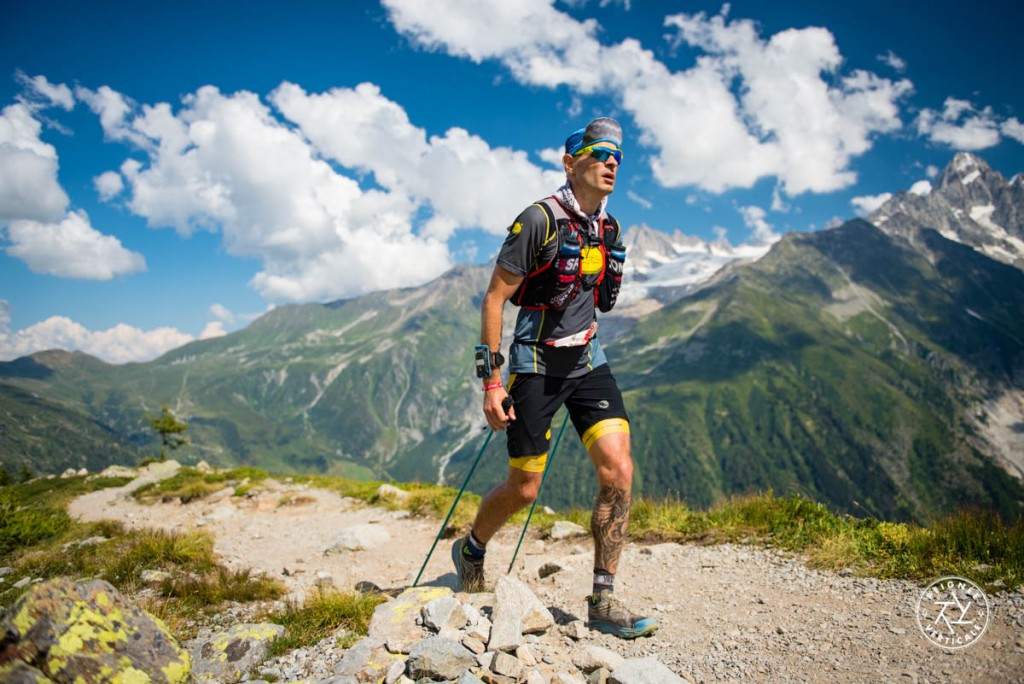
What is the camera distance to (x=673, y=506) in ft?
30.9

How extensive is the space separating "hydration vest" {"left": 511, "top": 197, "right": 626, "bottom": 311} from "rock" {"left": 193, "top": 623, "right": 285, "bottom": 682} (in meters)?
3.83

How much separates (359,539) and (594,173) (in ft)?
27.5

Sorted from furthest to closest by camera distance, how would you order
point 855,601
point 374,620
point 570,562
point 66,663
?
point 570,562, point 855,601, point 374,620, point 66,663

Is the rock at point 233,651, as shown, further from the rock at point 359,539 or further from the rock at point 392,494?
the rock at point 392,494

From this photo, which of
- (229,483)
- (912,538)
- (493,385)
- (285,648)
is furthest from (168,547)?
(229,483)

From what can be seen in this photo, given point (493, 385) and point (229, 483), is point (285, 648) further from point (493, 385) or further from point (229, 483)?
point (229, 483)

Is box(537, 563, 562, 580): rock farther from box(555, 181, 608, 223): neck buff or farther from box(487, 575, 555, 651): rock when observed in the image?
box(555, 181, 608, 223): neck buff

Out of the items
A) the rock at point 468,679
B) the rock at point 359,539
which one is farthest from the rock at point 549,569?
the rock at point 359,539

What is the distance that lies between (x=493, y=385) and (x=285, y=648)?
2.96m

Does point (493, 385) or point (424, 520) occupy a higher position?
point (493, 385)

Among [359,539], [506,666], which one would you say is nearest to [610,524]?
[506,666]

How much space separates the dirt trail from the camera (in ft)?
13.8

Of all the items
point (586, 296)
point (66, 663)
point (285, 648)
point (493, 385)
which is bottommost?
point (285, 648)

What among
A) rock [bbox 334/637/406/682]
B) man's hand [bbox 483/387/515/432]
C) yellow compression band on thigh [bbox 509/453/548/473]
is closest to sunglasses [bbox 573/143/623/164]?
man's hand [bbox 483/387/515/432]
